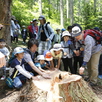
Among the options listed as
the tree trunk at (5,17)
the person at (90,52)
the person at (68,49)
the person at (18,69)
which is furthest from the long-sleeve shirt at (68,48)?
the tree trunk at (5,17)

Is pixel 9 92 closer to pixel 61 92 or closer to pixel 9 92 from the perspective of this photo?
pixel 9 92

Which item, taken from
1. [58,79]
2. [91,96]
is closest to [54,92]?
[58,79]

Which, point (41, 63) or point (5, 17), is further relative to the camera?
point (5, 17)

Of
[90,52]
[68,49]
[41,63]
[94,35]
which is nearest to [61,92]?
[90,52]

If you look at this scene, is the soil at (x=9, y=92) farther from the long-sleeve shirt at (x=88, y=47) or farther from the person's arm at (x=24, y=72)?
the long-sleeve shirt at (x=88, y=47)

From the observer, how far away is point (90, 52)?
315 centimetres

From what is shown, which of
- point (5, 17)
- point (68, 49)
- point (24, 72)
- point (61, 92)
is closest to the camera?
point (61, 92)

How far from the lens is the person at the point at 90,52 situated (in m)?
3.08

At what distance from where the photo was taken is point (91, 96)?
275 centimetres

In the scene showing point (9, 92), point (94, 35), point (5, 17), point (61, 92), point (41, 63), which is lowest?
point (9, 92)

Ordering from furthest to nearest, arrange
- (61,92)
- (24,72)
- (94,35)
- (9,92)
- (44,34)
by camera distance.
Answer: (44,34) < (9,92) < (94,35) < (24,72) < (61,92)

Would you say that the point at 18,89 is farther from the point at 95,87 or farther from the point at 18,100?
the point at 95,87

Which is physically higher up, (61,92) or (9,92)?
(61,92)

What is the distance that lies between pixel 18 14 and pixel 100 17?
781 centimetres
